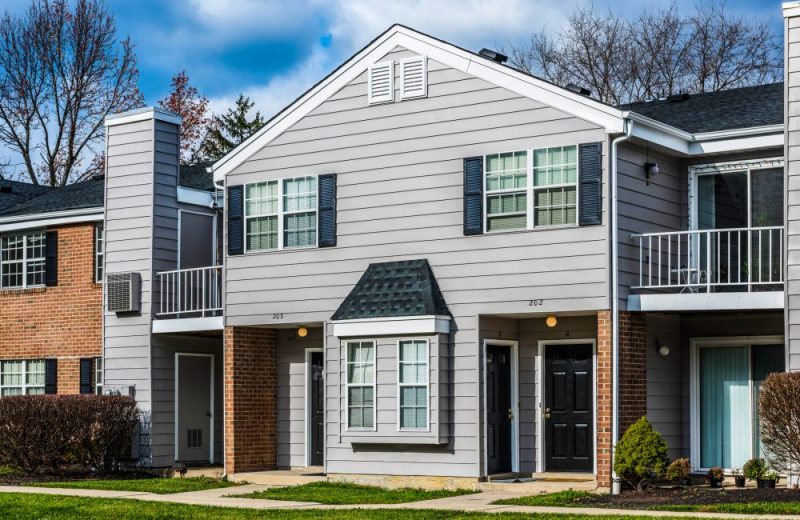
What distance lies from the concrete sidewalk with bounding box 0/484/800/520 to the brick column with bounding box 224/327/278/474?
1.28 meters

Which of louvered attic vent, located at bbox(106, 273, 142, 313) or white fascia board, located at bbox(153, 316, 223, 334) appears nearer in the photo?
white fascia board, located at bbox(153, 316, 223, 334)

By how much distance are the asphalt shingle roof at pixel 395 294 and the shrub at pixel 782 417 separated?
16.8 ft

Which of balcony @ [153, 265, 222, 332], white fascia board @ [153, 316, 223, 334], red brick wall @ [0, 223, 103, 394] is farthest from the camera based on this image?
red brick wall @ [0, 223, 103, 394]

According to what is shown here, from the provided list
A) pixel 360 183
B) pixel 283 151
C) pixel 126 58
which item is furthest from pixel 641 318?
pixel 126 58

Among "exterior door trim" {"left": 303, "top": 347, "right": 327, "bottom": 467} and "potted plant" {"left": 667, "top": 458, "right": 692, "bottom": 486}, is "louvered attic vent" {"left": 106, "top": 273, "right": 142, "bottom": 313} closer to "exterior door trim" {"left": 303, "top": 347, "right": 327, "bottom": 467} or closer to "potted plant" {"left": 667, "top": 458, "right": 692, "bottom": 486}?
"exterior door trim" {"left": 303, "top": 347, "right": 327, "bottom": 467}

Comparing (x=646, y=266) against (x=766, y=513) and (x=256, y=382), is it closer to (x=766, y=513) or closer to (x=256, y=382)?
(x=766, y=513)

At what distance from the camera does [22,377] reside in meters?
27.2

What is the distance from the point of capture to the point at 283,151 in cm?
2173

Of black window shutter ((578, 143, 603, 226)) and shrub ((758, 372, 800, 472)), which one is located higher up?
black window shutter ((578, 143, 603, 226))

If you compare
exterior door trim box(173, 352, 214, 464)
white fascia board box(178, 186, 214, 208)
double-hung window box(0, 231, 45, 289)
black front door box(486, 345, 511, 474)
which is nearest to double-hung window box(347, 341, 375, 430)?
black front door box(486, 345, 511, 474)

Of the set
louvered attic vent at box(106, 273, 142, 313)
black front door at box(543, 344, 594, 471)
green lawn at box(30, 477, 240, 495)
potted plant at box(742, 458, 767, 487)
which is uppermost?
louvered attic vent at box(106, 273, 142, 313)

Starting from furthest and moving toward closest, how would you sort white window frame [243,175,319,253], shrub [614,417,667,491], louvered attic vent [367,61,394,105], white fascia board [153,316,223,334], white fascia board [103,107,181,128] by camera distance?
white fascia board [103,107,181,128], white fascia board [153,316,223,334], white window frame [243,175,319,253], louvered attic vent [367,61,394,105], shrub [614,417,667,491]

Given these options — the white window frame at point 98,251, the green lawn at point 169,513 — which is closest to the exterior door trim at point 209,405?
the white window frame at point 98,251

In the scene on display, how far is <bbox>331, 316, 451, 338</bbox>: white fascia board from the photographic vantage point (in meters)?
19.4
